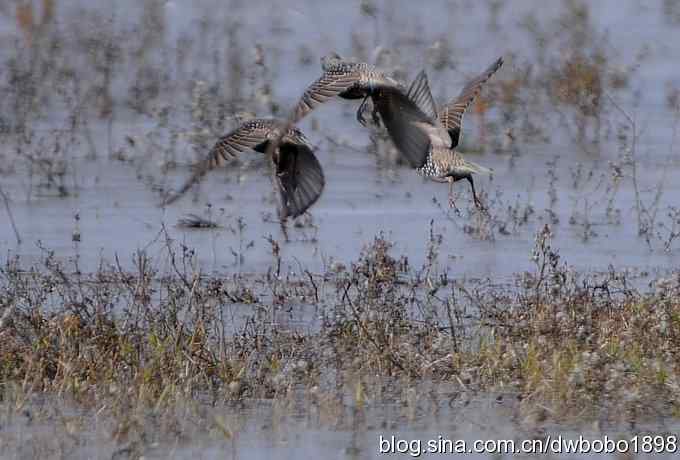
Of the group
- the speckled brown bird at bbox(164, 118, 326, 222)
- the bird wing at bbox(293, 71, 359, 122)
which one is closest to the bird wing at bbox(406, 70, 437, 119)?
the bird wing at bbox(293, 71, 359, 122)

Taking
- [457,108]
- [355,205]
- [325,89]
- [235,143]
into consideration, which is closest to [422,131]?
[457,108]

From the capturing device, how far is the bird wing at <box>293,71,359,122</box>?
789 centimetres

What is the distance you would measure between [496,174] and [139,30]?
4.88m

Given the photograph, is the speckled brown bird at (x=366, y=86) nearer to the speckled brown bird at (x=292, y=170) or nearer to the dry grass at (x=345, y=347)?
the speckled brown bird at (x=292, y=170)

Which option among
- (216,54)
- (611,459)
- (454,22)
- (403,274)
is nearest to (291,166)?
(403,274)

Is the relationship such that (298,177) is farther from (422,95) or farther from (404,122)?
(422,95)

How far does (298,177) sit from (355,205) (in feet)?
9.63

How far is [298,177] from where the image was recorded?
852cm

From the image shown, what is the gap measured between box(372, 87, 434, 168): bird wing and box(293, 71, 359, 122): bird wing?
0.23 meters

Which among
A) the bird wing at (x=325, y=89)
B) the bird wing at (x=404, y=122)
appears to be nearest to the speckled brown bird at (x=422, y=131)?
the bird wing at (x=404, y=122)

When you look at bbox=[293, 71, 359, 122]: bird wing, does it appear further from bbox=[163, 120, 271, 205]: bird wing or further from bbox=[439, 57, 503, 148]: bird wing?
bbox=[439, 57, 503, 148]: bird wing

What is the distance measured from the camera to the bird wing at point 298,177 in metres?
8.45

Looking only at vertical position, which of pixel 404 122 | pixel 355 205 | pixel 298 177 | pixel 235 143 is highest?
pixel 404 122

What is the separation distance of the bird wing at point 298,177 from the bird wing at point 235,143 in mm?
189
